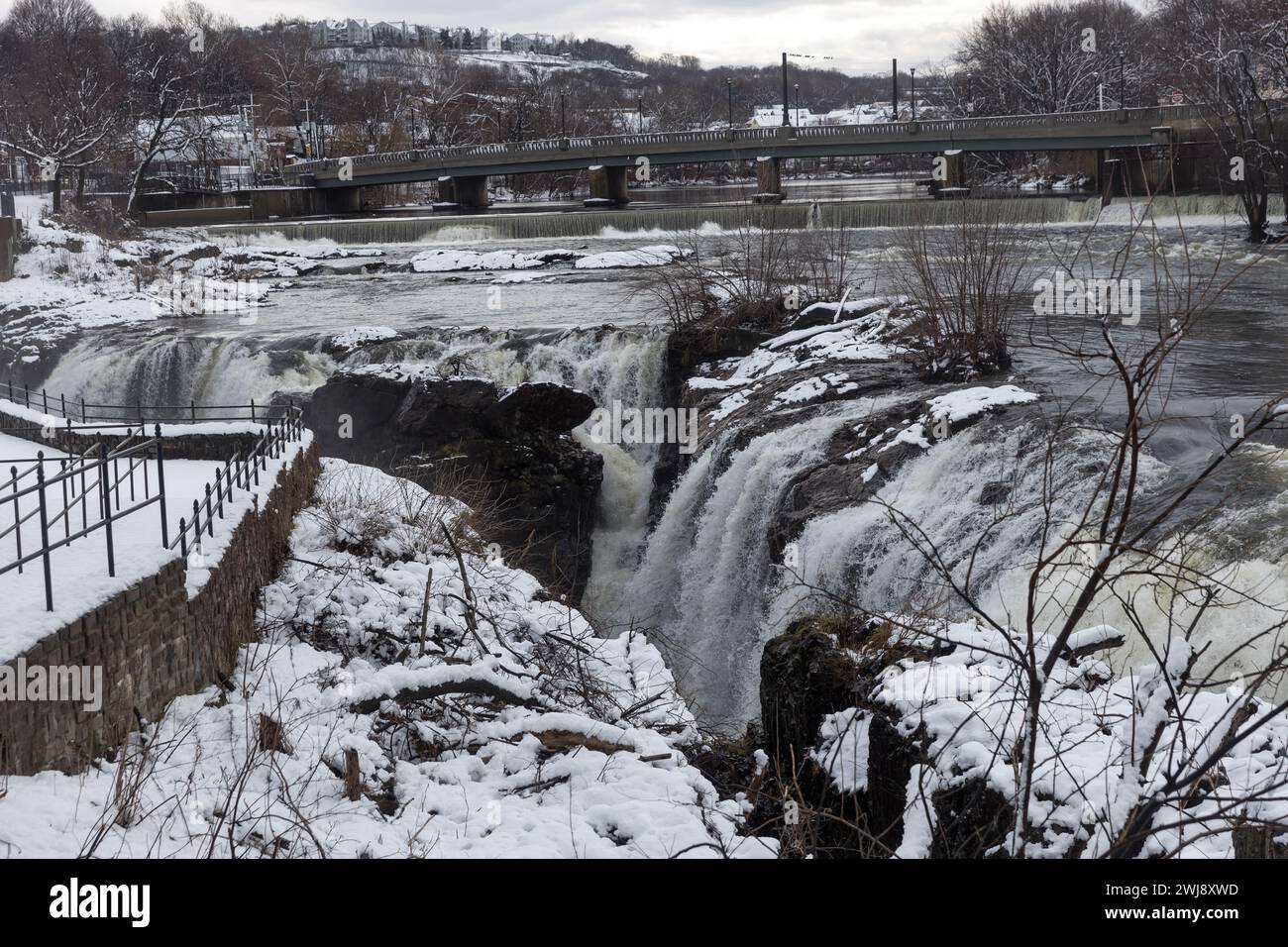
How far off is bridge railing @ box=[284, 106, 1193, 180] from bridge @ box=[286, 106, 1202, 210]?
0.04 m

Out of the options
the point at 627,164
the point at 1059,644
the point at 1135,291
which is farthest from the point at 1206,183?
the point at 1059,644

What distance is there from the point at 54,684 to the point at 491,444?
52.4 feet

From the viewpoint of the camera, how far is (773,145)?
167 ft

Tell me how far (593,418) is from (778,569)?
9.03m

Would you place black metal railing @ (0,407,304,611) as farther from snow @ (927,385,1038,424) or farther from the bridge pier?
the bridge pier

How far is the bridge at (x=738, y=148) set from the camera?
44.9 m

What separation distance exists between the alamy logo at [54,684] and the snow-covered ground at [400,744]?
393mm

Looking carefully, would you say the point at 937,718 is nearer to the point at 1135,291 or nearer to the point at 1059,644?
the point at 1059,644

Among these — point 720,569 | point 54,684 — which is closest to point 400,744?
point 54,684

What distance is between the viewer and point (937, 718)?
7434 mm

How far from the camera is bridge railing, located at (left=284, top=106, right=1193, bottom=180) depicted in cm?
4471

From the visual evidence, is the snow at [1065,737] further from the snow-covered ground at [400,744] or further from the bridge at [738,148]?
the bridge at [738,148]
